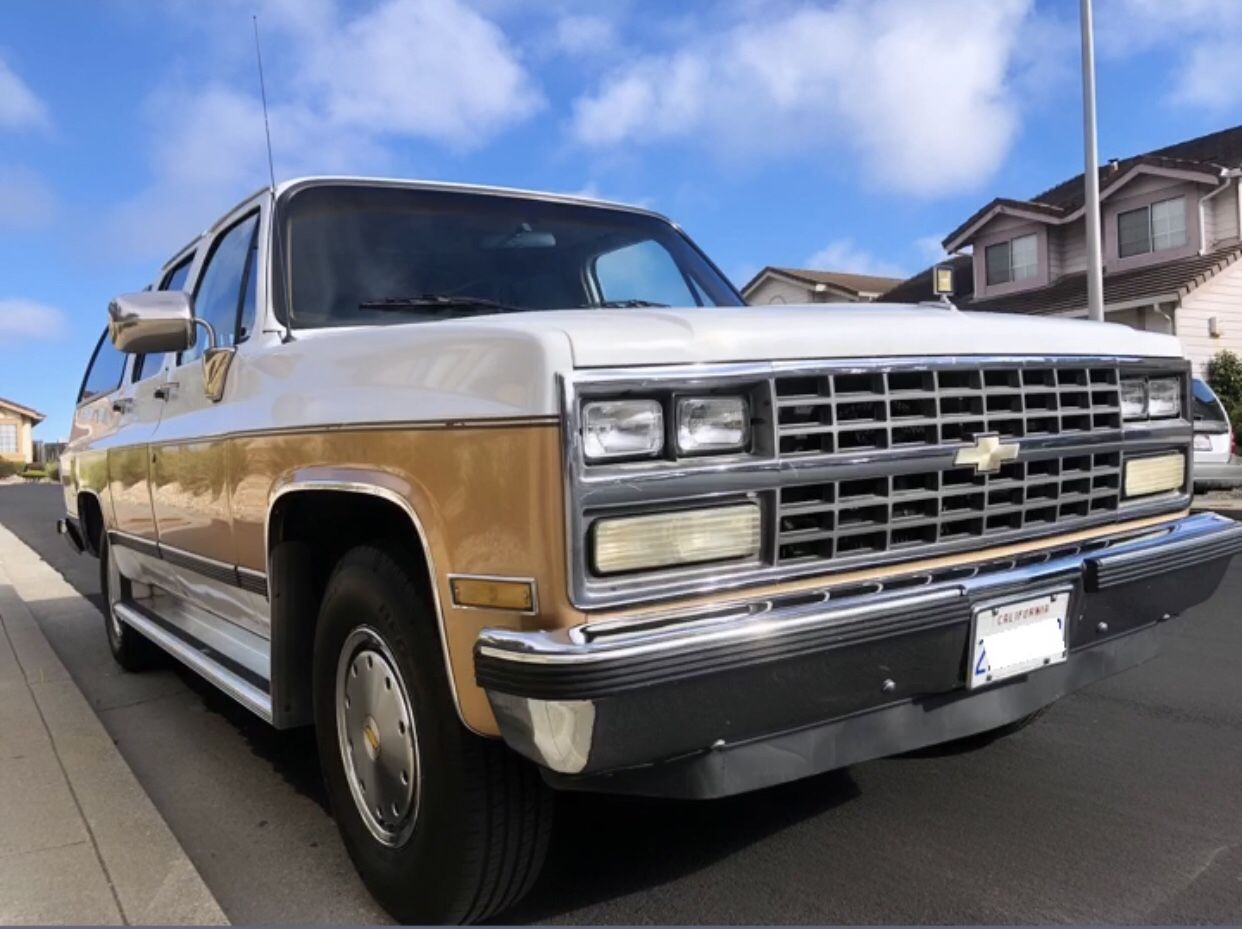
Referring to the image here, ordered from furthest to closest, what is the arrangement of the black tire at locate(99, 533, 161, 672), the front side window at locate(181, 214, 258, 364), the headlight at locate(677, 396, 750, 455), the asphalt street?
1. the black tire at locate(99, 533, 161, 672)
2. the front side window at locate(181, 214, 258, 364)
3. the asphalt street
4. the headlight at locate(677, 396, 750, 455)

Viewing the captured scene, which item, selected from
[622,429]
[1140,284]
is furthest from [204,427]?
[1140,284]

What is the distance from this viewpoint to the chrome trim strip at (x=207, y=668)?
3214mm

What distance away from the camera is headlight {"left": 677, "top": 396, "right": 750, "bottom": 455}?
2.19 m

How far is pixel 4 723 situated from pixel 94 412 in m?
2.19

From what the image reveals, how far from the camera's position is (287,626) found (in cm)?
315

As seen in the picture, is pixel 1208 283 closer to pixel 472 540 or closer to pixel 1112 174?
pixel 1112 174

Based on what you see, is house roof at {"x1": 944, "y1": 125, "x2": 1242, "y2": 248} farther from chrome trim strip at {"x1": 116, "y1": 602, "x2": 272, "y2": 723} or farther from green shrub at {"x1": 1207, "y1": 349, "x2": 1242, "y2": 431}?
chrome trim strip at {"x1": 116, "y1": 602, "x2": 272, "y2": 723}

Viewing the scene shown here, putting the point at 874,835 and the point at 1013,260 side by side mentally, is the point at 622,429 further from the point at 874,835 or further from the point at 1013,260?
the point at 1013,260

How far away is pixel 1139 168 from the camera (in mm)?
23062

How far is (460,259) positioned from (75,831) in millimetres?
2186

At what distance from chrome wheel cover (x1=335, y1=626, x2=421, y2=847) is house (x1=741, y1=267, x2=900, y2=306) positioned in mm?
28350

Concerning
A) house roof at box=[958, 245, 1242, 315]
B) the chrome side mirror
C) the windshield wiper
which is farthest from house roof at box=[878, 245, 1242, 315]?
the chrome side mirror

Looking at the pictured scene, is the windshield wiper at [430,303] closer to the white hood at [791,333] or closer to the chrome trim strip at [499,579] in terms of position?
the white hood at [791,333]

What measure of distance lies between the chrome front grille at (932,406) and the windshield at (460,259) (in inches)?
55.9
